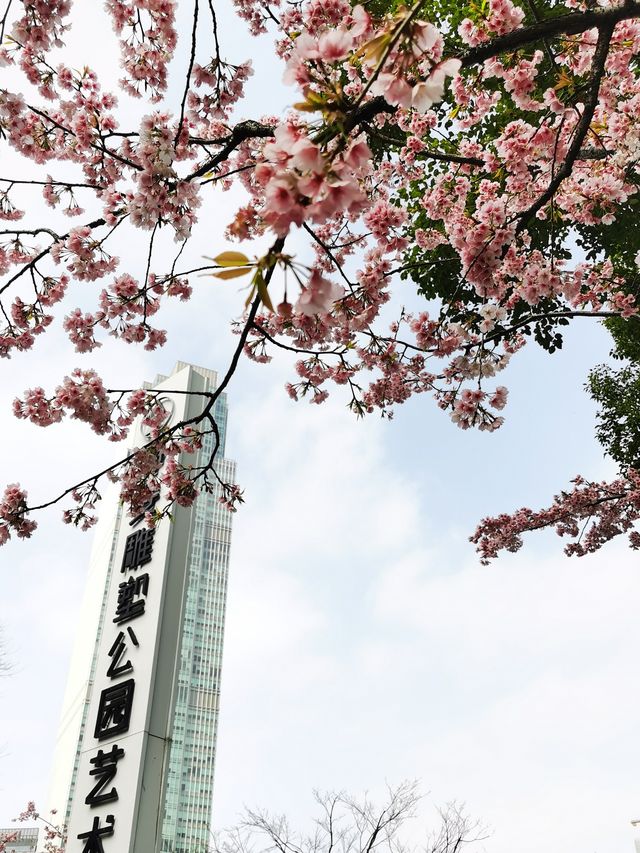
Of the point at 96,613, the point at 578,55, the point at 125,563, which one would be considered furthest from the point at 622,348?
the point at 96,613

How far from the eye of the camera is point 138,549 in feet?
24.7

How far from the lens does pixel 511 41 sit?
2176 millimetres

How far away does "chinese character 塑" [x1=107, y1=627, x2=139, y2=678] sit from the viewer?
6.75m

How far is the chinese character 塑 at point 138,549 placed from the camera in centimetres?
736

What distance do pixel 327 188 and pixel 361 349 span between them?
371cm

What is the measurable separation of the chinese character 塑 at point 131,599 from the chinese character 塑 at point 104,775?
1369mm

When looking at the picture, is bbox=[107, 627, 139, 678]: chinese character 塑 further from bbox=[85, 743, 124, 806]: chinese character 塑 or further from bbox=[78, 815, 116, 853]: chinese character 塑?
bbox=[78, 815, 116, 853]: chinese character 塑

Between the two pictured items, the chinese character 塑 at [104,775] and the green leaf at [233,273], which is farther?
the chinese character 塑 at [104,775]

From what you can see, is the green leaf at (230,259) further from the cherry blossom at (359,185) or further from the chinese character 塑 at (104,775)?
the chinese character 塑 at (104,775)

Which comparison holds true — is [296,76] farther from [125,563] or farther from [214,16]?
[125,563]

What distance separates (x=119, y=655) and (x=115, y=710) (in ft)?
1.91

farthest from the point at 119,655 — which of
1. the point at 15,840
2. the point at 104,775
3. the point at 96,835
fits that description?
the point at 15,840

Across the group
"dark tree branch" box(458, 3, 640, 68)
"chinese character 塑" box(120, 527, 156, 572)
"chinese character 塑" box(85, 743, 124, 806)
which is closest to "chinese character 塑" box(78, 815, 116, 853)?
"chinese character 塑" box(85, 743, 124, 806)

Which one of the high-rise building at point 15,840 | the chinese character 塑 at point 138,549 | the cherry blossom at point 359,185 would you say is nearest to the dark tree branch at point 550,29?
the cherry blossom at point 359,185
